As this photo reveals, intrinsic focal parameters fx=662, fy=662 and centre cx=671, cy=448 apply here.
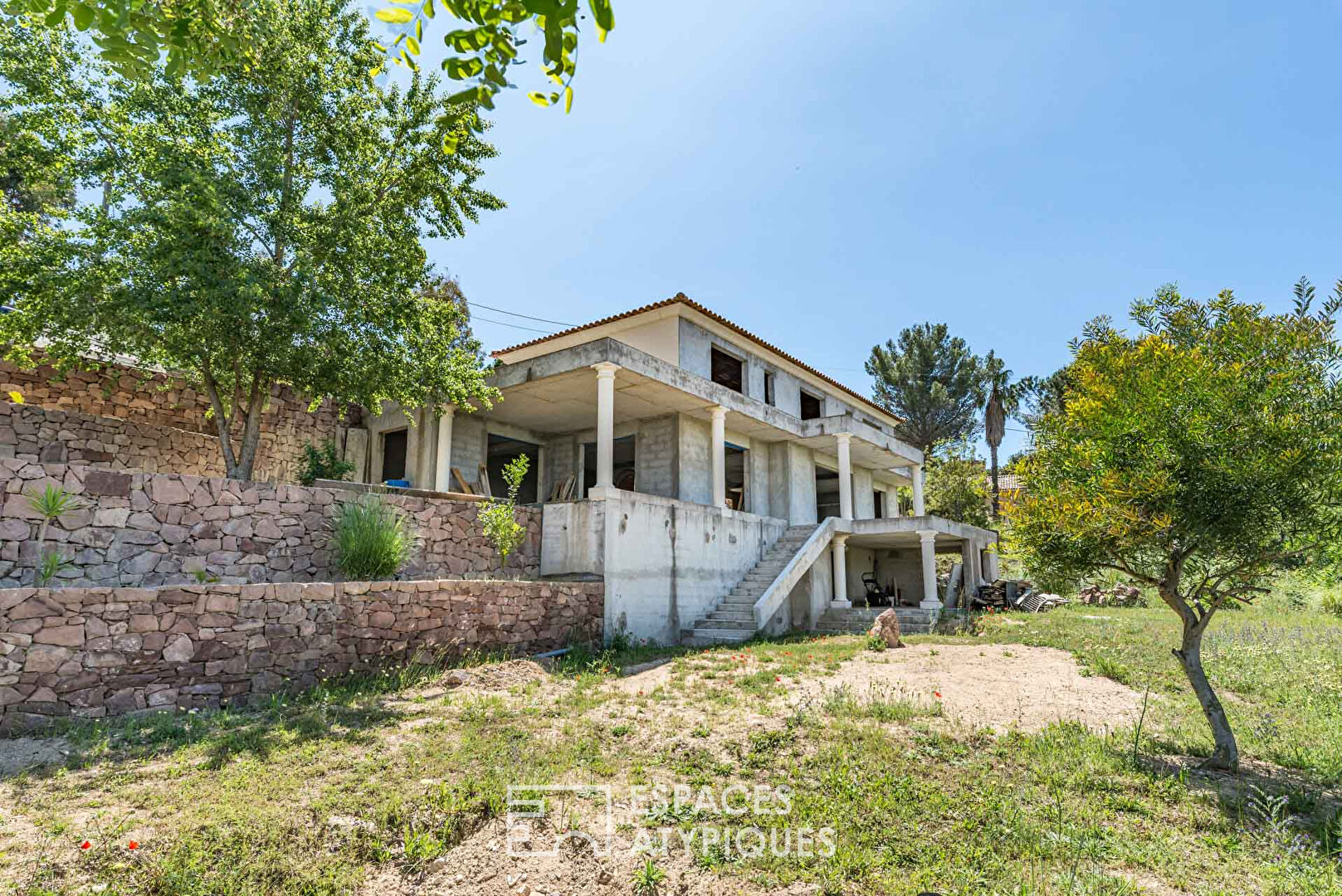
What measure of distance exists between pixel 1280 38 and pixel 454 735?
393 inches

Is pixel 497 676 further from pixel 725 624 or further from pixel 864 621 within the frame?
pixel 864 621

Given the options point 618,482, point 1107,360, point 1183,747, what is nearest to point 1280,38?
point 1107,360

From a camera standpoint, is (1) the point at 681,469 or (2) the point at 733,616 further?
(1) the point at 681,469

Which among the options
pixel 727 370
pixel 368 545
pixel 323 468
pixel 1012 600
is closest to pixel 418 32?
pixel 368 545

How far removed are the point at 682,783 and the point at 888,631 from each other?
26.0ft

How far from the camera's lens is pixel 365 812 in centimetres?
441

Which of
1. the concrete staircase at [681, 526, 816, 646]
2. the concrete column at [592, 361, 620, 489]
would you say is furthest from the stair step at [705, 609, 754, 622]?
the concrete column at [592, 361, 620, 489]

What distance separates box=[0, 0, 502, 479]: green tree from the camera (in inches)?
360

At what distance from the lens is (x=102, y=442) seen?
1232cm

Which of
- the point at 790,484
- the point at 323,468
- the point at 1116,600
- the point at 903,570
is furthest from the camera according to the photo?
the point at 903,570

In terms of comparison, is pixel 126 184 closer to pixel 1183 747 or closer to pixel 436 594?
pixel 436 594

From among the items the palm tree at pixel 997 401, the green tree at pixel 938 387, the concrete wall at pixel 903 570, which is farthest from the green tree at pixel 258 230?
the palm tree at pixel 997 401

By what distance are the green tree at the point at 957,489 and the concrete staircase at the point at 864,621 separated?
1137cm

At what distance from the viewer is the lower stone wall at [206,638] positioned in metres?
6.01
